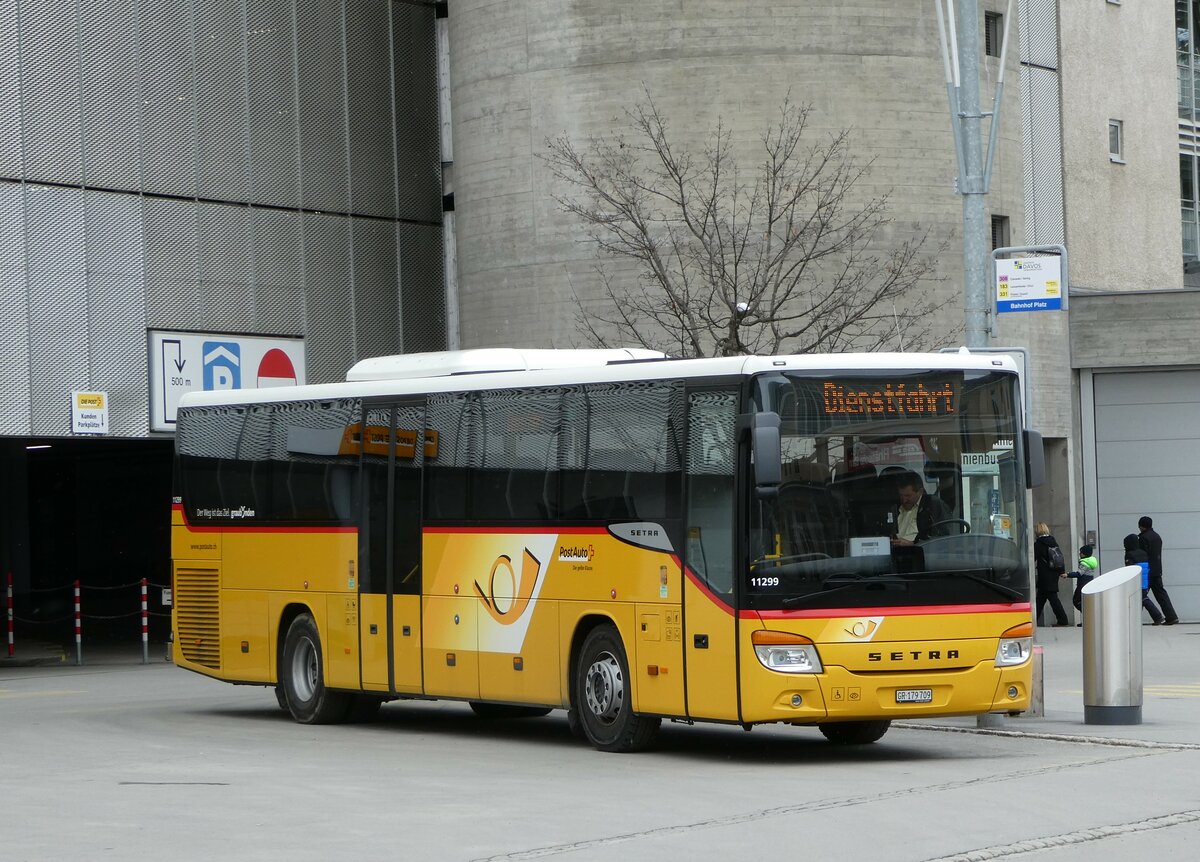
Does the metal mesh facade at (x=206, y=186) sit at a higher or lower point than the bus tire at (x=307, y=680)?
higher

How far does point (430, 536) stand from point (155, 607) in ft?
96.1

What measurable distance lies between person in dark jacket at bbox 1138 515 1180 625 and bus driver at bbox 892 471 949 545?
64.2 feet

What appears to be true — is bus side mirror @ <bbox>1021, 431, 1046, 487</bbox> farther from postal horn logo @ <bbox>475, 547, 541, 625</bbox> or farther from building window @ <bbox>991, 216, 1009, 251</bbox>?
building window @ <bbox>991, 216, 1009, 251</bbox>

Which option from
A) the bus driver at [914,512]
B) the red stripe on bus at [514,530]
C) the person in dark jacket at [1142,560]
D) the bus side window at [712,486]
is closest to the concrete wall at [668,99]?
the person in dark jacket at [1142,560]

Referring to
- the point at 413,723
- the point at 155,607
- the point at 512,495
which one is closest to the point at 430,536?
the point at 512,495

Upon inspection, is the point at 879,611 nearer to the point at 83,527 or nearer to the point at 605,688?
the point at 605,688

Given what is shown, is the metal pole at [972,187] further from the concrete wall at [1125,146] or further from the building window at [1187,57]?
the building window at [1187,57]

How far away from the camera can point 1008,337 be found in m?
32.8

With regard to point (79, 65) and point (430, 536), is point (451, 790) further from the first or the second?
Result: point (79, 65)

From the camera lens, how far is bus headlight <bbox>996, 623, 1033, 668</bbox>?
14.4 meters

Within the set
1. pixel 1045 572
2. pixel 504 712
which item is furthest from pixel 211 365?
pixel 1045 572

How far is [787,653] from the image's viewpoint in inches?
543

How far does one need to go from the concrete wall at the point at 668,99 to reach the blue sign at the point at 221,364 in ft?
13.2

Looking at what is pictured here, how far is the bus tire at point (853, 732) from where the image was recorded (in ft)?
51.2
